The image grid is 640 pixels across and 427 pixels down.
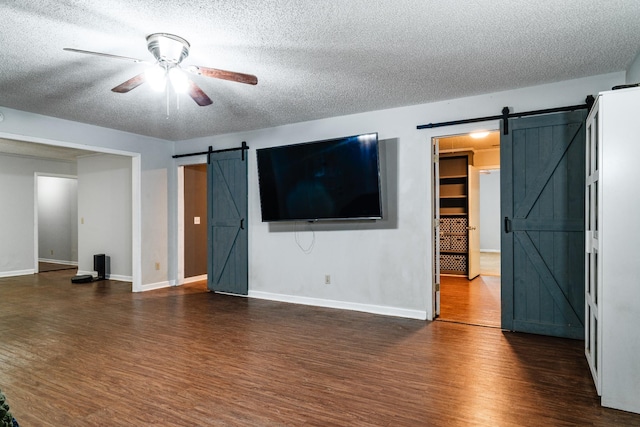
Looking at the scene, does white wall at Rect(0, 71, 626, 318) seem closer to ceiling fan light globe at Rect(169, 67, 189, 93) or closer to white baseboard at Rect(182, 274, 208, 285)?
white baseboard at Rect(182, 274, 208, 285)

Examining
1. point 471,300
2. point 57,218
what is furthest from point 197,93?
point 57,218

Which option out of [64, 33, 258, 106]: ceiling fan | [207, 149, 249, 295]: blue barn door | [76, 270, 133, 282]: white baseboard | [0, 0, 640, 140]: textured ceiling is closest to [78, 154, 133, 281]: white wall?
[76, 270, 133, 282]: white baseboard

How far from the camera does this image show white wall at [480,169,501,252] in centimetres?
1162

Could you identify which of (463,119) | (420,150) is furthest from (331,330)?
(463,119)

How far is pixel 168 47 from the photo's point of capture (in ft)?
8.97

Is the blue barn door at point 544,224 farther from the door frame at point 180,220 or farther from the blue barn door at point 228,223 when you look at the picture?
the door frame at point 180,220

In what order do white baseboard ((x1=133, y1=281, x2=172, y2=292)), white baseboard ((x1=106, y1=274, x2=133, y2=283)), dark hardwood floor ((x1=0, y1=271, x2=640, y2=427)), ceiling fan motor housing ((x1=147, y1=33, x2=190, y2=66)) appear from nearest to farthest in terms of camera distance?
1. dark hardwood floor ((x1=0, y1=271, x2=640, y2=427))
2. ceiling fan motor housing ((x1=147, y1=33, x2=190, y2=66))
3. white baseboard ((x1=133, y1=281, x2=172, y2=292))
4. white baseboard ((x1=106, y1=274, x2=133, y2=283))

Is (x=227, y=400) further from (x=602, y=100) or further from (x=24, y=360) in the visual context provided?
(x=602, y=100)

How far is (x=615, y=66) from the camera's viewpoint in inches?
130

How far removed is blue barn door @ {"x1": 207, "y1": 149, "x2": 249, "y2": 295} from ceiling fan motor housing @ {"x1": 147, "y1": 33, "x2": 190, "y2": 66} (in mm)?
2833

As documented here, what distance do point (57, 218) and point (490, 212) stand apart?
1252 cm

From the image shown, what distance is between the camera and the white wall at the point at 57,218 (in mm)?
9781

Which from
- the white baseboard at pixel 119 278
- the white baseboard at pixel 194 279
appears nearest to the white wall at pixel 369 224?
the white baseboard at pixel 194 279

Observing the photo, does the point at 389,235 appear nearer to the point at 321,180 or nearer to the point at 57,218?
the point at 321,180
